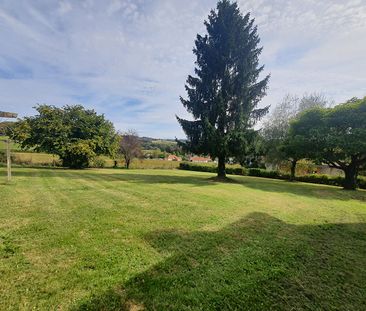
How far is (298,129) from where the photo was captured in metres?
17.8

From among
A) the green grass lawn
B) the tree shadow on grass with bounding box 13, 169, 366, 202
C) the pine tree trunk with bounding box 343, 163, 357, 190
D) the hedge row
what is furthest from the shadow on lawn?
the hedge row

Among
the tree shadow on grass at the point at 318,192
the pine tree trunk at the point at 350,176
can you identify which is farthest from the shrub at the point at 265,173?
the tree shadow on grass at the point at 318,192

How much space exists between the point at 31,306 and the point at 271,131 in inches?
1018

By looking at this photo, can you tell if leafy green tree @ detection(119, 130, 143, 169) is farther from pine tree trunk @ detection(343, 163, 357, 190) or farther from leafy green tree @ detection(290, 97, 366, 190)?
pine tree trunk @ detection(343, 163, 357, 190)

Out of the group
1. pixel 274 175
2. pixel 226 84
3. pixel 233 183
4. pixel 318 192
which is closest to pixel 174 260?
pixel 318 192

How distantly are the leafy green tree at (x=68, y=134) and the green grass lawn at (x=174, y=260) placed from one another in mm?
19219

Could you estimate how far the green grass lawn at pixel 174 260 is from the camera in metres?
2.81

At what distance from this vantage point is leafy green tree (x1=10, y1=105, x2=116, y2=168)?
23.8 meters

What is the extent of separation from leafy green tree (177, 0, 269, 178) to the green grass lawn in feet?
37.4

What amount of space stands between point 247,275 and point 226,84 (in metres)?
16.4

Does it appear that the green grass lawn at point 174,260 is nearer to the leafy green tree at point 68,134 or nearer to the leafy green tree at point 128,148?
the leafy green tree at point 68,134

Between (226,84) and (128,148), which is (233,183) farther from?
(128,148)

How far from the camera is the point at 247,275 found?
344 centimetres

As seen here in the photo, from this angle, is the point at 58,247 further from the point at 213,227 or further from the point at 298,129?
the point at 298,129
